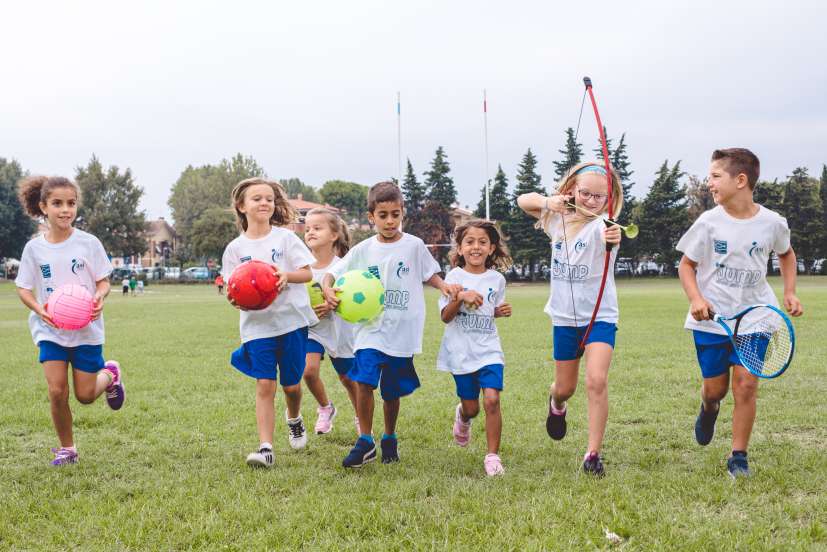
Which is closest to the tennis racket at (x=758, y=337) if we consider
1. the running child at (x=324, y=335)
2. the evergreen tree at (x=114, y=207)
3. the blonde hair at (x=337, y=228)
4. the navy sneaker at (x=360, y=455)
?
the navy sneaker at (x=360, y=455)

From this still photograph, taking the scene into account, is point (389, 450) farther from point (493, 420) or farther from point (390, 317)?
point (390, 317)

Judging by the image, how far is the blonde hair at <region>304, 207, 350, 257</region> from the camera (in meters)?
7.09

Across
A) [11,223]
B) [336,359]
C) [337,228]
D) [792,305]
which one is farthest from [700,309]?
[11,223]

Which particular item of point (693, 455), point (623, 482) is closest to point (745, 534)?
point (623, 482)

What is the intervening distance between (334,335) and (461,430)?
1.68 m

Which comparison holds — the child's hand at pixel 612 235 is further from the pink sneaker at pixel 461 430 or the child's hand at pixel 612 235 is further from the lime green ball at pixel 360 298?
the pink sneaker at pixel 461 430

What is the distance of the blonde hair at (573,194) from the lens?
215 inches

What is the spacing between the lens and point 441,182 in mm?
71188

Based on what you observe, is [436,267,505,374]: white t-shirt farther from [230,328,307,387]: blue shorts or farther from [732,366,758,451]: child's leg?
[732,366,758,451]: child's leg

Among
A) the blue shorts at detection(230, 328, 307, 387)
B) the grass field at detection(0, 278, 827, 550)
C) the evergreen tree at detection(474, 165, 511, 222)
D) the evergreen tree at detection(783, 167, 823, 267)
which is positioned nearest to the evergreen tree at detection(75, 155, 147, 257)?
the evergreen tree at detection(474, 165, 511, 222)

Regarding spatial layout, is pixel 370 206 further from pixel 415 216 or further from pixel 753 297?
pixel 415 216

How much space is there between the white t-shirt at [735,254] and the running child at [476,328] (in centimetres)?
145

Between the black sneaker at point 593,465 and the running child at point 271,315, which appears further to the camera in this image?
the running child at point 271,315

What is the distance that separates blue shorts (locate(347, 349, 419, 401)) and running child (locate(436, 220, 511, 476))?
0.87ft
